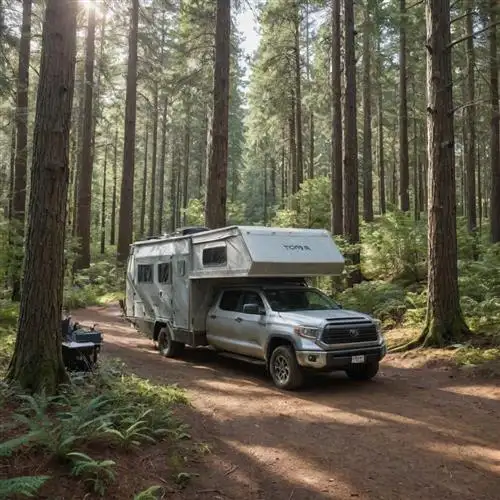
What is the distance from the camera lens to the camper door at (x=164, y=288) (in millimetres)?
12727

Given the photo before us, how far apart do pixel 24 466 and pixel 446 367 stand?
7.79 meters

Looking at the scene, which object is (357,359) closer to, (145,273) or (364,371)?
(364,371)

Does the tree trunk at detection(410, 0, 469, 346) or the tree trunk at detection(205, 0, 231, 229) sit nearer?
the tree trunk at detection(410, 0, 469, 346)

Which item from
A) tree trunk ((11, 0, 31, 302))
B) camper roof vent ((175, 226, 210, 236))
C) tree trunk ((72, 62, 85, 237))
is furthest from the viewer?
tree trunk ((72, 62, 85, 237))

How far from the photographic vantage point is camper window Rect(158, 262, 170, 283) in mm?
12898

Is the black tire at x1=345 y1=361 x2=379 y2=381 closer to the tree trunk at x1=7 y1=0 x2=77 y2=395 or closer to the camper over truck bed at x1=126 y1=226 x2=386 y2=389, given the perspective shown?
the camper over truck bed at x1=126 y1=226 x2=386 y2=389

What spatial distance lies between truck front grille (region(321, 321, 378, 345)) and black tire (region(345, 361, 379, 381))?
1.89 ft

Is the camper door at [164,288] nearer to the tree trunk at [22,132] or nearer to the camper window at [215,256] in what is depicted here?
the camper window at [215,256]

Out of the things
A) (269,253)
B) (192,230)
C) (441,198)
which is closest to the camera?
(269,253)

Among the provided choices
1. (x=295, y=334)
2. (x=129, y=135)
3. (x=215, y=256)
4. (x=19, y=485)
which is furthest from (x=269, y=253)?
(x=129, y=135)

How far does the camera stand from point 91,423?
5430mm

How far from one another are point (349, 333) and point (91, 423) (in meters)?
4.93

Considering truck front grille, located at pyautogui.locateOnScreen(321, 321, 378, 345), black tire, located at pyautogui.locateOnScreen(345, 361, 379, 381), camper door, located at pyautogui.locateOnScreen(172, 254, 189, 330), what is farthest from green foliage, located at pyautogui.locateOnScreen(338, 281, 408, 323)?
camper door, located at pyautogui.locateOnScreen(172, 254, 189, 330)

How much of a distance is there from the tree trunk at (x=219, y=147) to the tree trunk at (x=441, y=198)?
558 centimetres
